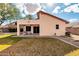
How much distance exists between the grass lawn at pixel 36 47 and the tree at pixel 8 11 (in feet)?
1.88

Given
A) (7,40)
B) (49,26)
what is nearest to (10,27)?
(7,40)

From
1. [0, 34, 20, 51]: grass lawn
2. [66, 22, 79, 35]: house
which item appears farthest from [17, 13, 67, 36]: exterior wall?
[0, 34, 20, 51]: grass lawn

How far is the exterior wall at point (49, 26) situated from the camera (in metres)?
7.71

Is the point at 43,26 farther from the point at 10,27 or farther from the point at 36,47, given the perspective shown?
the point at 10,27

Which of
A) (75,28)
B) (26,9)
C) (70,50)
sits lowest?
(70,50)

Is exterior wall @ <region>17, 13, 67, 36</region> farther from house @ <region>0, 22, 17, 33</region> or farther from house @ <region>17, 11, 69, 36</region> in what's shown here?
house @ <region>0, 22, 17, 33</region>

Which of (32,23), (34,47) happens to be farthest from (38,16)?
(34,47)

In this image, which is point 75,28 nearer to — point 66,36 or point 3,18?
point 66,36

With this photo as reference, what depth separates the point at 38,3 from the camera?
7539 mm

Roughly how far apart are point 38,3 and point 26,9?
1.18ft

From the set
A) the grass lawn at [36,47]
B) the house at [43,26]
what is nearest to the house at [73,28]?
the house at [43,26]

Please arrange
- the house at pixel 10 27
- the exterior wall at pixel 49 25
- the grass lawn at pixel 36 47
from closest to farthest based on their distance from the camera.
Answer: the grass lawn at pixel 36 47 → the house at pixel 10 27 → the exterior wall at pixel 49 25

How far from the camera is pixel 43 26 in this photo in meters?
7.76

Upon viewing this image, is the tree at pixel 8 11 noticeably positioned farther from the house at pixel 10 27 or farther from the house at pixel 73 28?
the house at pixel 73 28
